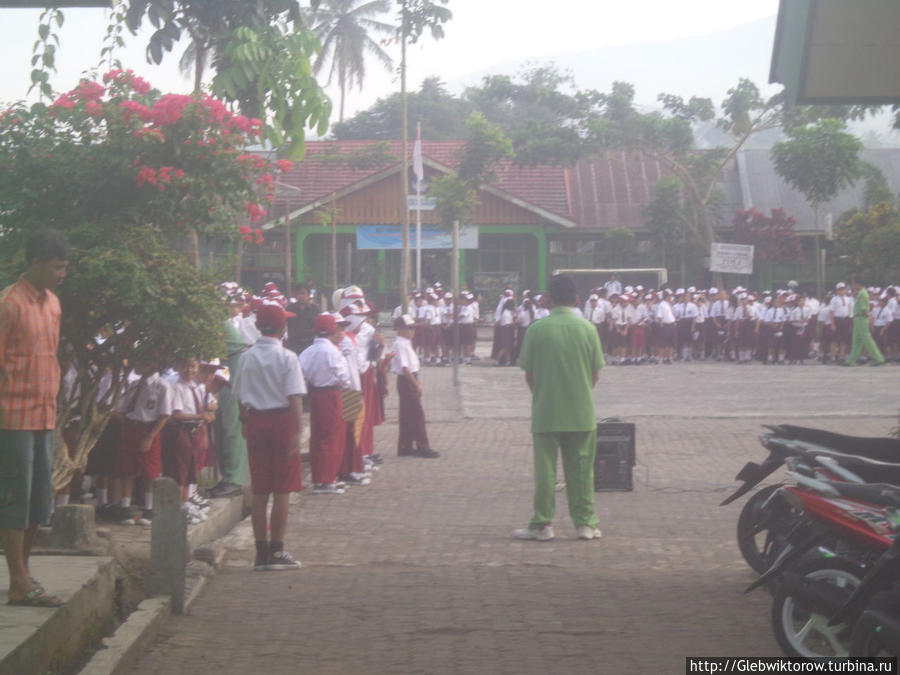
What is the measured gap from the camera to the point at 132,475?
9.44 metres

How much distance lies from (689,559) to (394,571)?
210 centimetres

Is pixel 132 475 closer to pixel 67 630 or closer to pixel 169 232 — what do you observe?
pixel 169 232

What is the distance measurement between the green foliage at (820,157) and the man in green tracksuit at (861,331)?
11536 mm

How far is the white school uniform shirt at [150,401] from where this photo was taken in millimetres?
9383

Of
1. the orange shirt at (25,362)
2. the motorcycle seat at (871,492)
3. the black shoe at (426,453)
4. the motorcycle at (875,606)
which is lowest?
the black shoe at (426,453)

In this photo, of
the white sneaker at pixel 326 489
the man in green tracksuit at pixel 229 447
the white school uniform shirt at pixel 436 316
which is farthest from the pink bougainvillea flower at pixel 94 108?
the white school uniform shirt at pixel 436 316

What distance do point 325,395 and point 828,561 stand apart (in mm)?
6587

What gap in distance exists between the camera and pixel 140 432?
9.37 meters

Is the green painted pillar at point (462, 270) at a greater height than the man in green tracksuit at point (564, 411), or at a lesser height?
greater

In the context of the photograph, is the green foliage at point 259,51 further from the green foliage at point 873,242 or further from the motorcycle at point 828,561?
the green foliage at point 873,242

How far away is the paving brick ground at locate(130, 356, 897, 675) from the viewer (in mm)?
6211

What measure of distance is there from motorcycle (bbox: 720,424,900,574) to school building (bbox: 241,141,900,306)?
3493 centimetres

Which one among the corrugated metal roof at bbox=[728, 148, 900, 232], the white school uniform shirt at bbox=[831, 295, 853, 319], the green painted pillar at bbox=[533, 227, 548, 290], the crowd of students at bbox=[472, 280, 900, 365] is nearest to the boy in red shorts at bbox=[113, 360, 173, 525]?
the crowd of students at bbox=[472, 280, 900, 365]

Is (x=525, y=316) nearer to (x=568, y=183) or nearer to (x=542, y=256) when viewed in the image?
(x=542, y=256)
